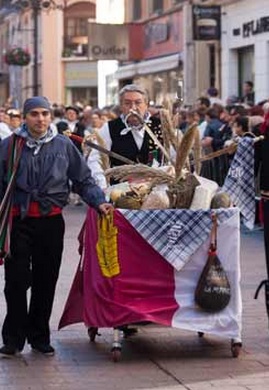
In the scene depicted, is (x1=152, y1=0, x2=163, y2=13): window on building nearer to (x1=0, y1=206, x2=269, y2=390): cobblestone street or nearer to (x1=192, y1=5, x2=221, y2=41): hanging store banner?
(x1=192, y1=5, x2=221, y2=41): hanging store banner

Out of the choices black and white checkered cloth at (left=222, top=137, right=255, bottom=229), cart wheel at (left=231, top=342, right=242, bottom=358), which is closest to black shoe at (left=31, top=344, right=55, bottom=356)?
cart wheel at (left=231, top=342, right=242, bottom=358)

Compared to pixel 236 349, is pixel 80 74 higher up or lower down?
higher up

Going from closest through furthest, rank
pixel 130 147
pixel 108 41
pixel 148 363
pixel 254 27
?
pixel 148 363, pixel 130 147, pixel 254 27, pixel 108 41

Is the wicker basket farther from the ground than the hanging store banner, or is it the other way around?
the hanging store banner

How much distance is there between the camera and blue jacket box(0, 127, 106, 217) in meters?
8.30

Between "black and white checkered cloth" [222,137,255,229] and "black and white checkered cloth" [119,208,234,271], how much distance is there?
0.87m

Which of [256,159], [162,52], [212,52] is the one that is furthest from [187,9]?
[256,159]

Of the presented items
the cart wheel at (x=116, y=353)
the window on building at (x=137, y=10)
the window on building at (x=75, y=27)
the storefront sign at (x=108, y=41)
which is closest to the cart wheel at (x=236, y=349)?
the cart wheel at (x=116, y=353)

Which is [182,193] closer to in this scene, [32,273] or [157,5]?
[32,273]

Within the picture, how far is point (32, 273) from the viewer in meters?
8.48

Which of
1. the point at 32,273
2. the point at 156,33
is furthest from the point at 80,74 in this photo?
the point at 32,273

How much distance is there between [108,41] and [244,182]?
30.7m

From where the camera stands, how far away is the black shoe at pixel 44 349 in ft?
27.7

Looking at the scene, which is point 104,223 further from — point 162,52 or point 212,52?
point 162,52
